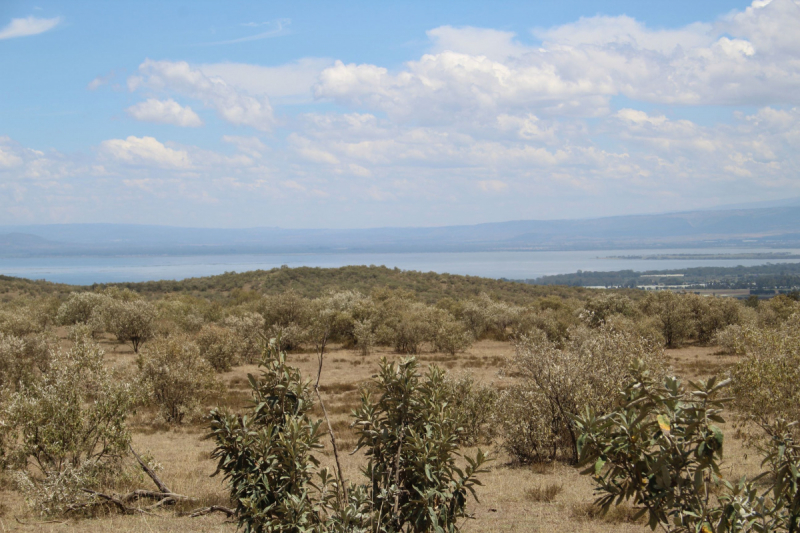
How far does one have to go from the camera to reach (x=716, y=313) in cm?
3834

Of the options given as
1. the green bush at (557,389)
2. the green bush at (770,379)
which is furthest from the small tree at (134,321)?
the green bush at (770,379)

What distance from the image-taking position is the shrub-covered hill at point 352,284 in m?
71.5

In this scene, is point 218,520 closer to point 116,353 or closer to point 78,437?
point 78,437

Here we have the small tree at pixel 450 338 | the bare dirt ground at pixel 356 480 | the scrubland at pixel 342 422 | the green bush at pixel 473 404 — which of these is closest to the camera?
the bare dirt ground at pixel 356 480

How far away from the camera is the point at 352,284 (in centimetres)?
7456

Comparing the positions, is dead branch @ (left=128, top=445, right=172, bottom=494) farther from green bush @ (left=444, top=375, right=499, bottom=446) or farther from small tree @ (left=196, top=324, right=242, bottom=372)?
small tree @ (left=196, top=324, right=242, bottom=372)

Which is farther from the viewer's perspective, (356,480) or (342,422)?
(342,422)

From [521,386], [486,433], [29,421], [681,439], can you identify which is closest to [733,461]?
[521,386]

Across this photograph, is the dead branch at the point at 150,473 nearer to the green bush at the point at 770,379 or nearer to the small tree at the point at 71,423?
the small tree at the point at 71,423

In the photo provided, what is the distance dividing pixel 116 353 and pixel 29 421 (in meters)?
26.4

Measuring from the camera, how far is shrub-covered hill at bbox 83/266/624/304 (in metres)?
71.5

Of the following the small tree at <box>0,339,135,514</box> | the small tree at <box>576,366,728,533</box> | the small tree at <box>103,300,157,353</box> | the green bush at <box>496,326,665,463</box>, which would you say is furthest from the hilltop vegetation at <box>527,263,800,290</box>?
the small tree at <box>576,366,728,533</box>

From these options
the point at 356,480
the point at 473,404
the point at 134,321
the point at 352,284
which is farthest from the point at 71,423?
the point at 352,284

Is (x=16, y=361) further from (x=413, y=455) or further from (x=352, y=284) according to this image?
(x=352, y=284)
